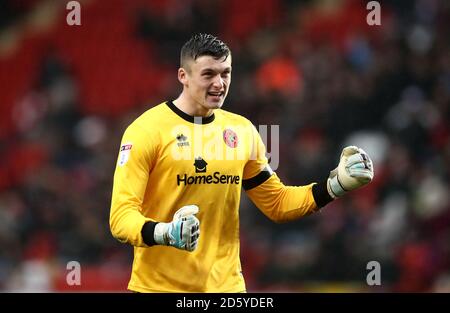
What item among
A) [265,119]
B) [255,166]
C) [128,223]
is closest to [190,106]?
[255,166]

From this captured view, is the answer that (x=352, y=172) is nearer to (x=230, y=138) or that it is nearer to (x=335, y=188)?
(x=335, y=188)

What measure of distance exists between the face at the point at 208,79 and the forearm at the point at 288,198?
627 millimetres

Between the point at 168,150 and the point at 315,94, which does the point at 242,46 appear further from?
the point at 168,150

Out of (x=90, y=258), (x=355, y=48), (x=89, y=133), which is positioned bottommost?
(x=90, y=258)

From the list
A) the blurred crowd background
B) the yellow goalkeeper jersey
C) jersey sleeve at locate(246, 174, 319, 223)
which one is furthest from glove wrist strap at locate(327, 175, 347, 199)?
the blurred crowd background

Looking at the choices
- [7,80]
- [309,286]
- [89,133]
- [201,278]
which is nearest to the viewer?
[201,278]

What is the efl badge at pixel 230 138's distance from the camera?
5691 millimetres

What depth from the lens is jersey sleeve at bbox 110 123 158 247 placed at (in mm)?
5176

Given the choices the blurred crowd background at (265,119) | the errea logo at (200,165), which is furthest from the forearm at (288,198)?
the blurred crowd background at (265,119)

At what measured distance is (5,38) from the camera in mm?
14898

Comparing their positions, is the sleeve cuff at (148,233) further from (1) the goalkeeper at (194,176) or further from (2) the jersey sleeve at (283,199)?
(2) the jersey sleeve at (283,199)

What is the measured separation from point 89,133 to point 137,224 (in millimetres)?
7706

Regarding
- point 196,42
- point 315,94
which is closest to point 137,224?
point 196,42

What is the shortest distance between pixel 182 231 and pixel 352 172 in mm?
1133
